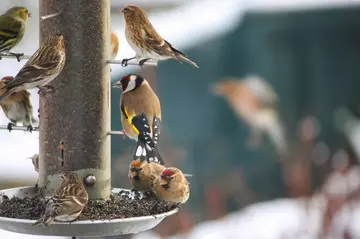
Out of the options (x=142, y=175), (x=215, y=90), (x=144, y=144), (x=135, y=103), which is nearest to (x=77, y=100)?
(x=135, y=103)

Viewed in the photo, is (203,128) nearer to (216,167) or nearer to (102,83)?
(216,167)

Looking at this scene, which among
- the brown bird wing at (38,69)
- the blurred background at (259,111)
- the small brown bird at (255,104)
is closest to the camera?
the brown bird wing at (38,69)

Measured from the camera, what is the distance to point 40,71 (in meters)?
2.91

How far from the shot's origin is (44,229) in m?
2.72

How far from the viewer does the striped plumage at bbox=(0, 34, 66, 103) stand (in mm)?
2891

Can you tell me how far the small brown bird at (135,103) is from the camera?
10.2 ft

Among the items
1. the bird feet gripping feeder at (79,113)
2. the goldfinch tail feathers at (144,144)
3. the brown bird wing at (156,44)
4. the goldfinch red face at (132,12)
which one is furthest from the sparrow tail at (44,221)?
the goldfinch red face at (132,12)

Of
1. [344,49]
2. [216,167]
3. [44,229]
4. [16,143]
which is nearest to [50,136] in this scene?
[44,229]

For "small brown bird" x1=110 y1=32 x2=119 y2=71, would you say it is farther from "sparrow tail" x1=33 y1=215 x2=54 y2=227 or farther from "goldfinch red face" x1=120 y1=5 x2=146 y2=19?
"sparrow tail" x1=33 y1=215 x2=54 y2=227

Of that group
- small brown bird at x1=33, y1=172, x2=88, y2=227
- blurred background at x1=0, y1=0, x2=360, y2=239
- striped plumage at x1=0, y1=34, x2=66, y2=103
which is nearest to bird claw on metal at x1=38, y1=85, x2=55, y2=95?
striped plumage at x1=0, y1=34, x2=66, y2=103

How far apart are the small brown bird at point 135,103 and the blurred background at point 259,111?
7.75ft

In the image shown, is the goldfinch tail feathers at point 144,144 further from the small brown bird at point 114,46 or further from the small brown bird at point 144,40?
the small brown bird at point 114,46

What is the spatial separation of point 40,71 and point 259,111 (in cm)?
345

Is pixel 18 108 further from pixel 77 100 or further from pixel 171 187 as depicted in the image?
pixel 171 187
